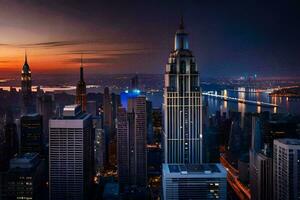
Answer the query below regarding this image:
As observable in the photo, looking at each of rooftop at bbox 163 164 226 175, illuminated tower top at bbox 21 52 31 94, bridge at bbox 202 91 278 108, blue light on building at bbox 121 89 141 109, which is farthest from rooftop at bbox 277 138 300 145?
Answer: illuminated tower top at bbox 21 52 31 94

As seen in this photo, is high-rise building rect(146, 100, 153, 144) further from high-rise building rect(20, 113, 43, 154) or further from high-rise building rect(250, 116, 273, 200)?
high-rise building rect(250, 116, 273, 200)

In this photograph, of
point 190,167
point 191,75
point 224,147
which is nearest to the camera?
point 190,167

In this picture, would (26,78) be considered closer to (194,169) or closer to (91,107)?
(194,169)

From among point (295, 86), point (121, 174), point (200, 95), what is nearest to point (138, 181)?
point (121, 174)

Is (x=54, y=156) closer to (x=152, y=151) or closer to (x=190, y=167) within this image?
(x=152, y=151)

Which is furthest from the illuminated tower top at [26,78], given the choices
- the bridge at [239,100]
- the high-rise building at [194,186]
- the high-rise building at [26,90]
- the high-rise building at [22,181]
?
the bridge at [239,100]

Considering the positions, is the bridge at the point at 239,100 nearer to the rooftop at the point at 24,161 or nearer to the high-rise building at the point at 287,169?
the high-rise building at the point at 287,169
